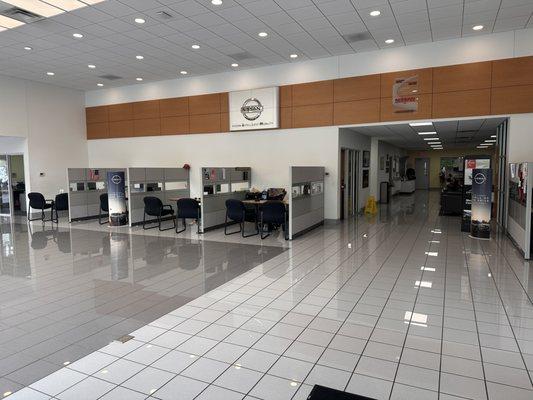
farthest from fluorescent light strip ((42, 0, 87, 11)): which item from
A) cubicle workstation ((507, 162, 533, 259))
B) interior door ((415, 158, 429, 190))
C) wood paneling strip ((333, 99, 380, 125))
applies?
interior door ((415, 158, 429, 190))

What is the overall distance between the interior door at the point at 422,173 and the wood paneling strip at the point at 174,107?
18121mm

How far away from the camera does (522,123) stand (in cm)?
774

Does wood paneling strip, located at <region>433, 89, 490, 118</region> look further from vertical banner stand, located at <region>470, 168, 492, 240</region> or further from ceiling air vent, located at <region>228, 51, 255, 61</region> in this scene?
ceiling air vent, located at <region>228, 51, 255, 61</region>

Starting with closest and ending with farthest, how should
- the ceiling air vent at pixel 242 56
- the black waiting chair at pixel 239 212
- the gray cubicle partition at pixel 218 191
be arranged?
A: the black waiting chair at pixel 239 212
the gray cubicle partition at pixel 218 191
the ceiling air vent at pixel 242 56

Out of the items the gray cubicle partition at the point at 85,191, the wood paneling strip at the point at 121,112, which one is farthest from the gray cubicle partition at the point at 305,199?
the wood paneling strip at the point at 121,112

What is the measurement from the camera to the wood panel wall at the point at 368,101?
25.6ft

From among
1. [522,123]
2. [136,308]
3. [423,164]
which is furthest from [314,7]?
[423,164]

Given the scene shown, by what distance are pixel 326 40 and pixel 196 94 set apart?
4684 mm

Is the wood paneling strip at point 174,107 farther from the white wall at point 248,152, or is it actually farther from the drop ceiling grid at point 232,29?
the drop ceiling grid at point 232,29

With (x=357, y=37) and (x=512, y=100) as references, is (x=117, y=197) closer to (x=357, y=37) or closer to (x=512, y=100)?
(x=357, y=37)

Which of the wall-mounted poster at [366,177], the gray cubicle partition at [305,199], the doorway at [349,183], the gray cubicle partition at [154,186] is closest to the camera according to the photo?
the gray cubicle partition at [305,199]

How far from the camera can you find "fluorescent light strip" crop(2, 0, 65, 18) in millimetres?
6078

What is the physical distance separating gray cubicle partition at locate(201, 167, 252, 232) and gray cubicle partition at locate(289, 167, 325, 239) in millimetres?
2172

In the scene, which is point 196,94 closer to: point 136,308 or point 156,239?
point 156,239
